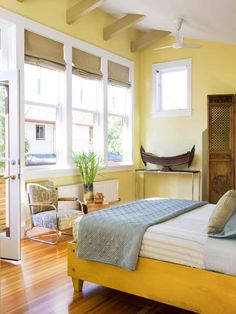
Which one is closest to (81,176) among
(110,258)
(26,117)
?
(26,117)

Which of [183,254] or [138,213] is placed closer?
[183,254]

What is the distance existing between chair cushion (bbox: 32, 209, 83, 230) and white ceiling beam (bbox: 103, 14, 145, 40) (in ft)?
10.6

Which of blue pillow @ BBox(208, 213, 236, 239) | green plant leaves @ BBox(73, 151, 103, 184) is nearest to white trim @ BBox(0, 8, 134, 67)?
green plant leaves @ BBox(73, 151, 103, 184)

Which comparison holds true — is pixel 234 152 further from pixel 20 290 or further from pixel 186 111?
pixel 20 290

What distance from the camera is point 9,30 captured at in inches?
175

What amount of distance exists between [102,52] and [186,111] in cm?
193

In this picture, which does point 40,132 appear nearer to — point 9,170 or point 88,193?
point 88,193

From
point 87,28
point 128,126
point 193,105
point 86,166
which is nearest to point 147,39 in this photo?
point 87,28

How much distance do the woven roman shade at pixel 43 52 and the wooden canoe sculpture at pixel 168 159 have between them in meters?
2.49

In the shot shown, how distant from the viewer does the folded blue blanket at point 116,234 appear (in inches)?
102

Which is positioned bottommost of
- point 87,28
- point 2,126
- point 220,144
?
point 220,144

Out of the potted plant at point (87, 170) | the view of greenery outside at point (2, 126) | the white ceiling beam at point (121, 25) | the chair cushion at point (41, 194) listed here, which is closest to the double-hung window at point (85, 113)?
the potted plant at point (87, 170)

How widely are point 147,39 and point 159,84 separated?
902 mm

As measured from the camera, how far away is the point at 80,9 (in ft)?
Answer: 16.5
